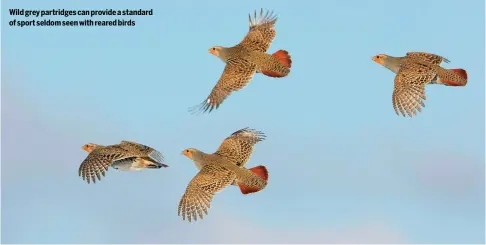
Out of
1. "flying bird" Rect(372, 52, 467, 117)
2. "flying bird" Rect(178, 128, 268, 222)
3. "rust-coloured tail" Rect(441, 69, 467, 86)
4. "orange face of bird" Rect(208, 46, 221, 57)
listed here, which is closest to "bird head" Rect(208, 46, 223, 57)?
"orange face of bird" Rect(208, 46, 221, 57)

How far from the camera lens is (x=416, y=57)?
31406 millimetres

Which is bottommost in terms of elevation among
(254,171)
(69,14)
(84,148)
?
(254,171)

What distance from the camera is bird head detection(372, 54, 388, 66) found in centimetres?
3225

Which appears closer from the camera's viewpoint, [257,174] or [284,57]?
[257,174]

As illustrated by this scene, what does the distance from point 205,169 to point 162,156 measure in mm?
1319

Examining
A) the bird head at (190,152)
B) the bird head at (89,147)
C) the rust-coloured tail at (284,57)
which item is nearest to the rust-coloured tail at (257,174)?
the bird head at (190,152)

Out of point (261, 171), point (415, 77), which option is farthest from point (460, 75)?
point (261, 171)

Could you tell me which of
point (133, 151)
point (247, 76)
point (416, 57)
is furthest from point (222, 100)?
point (416, 57)

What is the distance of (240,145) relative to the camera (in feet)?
99.6

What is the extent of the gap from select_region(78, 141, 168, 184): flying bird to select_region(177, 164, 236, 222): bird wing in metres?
1.16

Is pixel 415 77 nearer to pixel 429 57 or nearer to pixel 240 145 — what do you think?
pixel 429 57

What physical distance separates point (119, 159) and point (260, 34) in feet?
20.3

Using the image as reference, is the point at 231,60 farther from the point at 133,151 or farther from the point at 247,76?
the point at 133,151

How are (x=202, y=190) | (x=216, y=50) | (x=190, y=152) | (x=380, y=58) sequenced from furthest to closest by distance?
1. (x=216, y=50)
2. (x=380, y=58)
3. (x=190, y=152)
4. (x=202, y=190)
